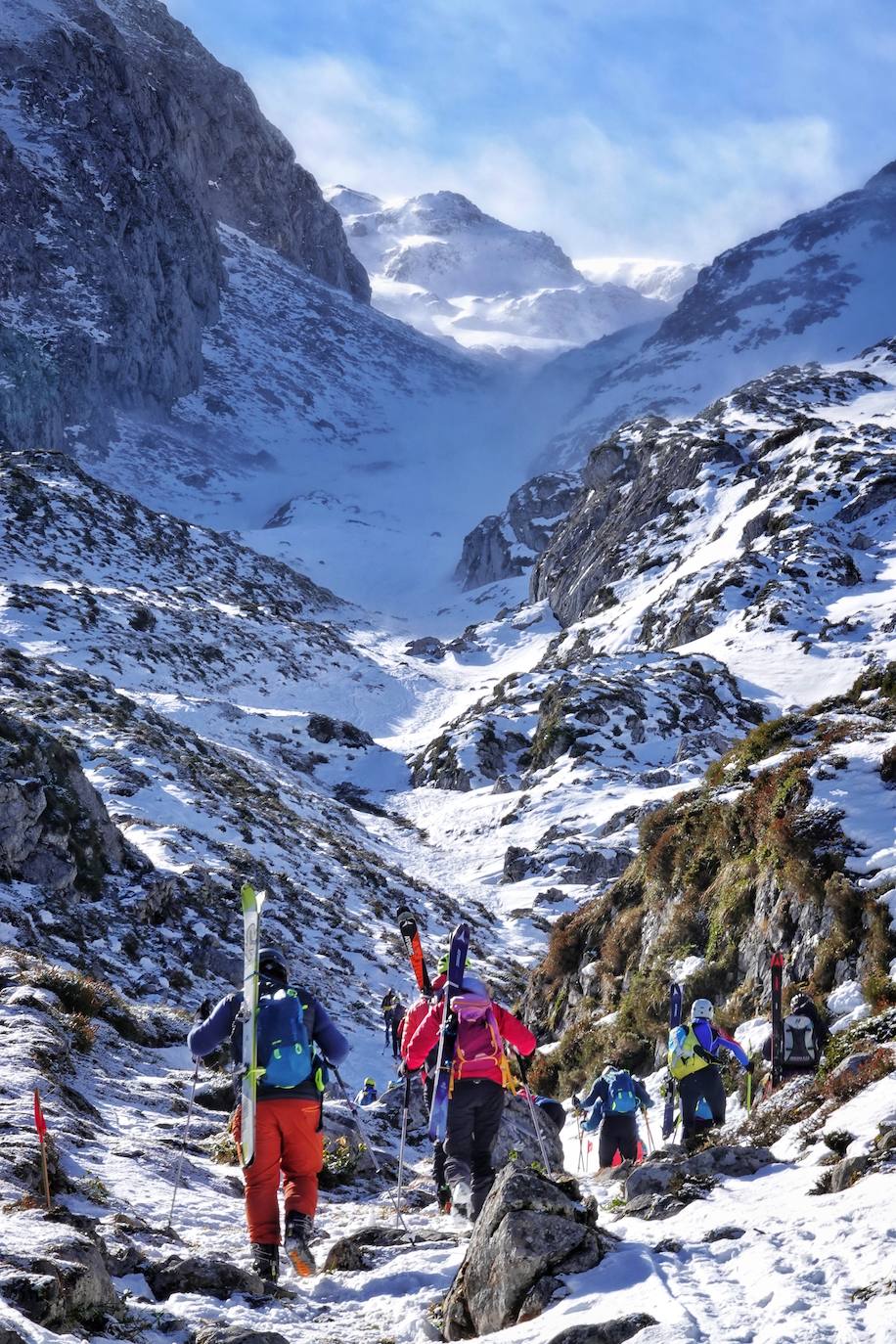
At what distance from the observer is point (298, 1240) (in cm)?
706

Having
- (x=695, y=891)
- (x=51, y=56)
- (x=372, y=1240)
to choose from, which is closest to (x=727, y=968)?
(x=695, y=891)

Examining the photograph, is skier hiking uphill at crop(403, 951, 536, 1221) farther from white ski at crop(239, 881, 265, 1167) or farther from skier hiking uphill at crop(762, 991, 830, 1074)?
skier hiking uphill at crop(762, 991, 830, 1074)

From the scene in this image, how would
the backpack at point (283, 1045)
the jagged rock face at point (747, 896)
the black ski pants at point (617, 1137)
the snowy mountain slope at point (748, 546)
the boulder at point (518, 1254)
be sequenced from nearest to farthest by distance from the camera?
1. the boulder at point (518, 1254)
2. the backpack at point (283, 1045)
3. the black ski pants at point (617, 1137)
4. the jagged rock face at point (747, 896)
5. the snowy mountain slope at point (748, 546)

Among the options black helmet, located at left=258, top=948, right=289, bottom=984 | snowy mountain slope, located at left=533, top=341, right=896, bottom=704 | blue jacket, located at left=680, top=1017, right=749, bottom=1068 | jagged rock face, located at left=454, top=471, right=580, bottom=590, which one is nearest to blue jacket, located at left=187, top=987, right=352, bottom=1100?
black helmet, located at left=258, top=948, right=289, bottom=984

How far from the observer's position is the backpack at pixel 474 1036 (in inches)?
314

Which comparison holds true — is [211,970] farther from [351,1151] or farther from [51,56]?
[51,56]

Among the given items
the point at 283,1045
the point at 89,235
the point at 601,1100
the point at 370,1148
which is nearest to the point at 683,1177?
the point at 283,1045

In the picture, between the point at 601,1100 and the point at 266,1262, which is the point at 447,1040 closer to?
the point at 266,1262

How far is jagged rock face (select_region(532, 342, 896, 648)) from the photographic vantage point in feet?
190

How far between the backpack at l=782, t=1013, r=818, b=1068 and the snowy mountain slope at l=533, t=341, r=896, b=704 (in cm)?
3880

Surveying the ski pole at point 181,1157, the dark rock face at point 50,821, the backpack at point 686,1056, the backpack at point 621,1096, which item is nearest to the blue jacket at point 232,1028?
the ski pole at point 181,1157

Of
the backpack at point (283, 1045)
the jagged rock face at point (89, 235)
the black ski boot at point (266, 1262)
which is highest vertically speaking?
the jagged rock face at point (89, 235)

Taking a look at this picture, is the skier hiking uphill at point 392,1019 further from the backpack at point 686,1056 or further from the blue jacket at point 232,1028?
the blue jacket at point 232,1028

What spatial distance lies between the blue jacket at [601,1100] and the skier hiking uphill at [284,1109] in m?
3.78
